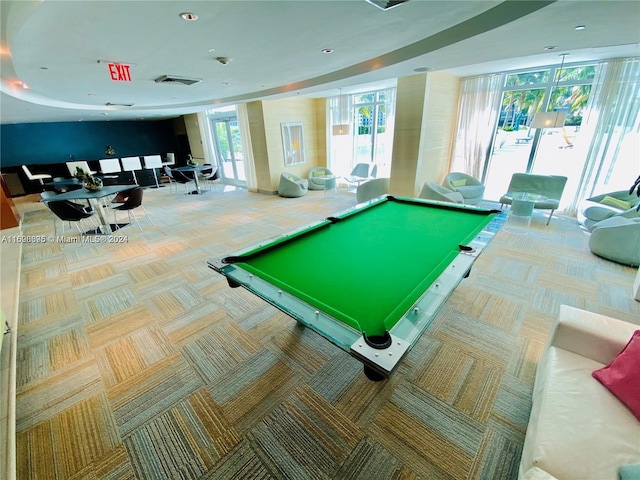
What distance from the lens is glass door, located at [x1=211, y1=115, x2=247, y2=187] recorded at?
28.7 ft

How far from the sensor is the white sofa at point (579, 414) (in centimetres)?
100

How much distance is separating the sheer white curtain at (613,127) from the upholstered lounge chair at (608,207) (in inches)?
13.9

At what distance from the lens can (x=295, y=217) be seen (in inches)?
218

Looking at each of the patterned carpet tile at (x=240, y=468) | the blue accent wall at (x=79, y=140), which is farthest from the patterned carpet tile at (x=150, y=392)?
the blue accent wall at (x=79, y=140)

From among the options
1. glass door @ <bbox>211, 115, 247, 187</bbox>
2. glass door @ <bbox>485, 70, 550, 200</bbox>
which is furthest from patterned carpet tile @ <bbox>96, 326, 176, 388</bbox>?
A: glass door @ <bbox>211, 115, 247, 187</bbox>

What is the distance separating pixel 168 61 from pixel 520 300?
15.4 feet

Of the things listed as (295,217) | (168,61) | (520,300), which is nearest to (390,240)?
(520,300)

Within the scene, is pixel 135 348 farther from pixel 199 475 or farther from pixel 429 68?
pixel 429 68

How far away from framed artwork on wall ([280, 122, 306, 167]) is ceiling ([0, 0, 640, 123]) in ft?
11.5

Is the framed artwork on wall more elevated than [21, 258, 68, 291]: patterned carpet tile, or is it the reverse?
the framed artwork on wall

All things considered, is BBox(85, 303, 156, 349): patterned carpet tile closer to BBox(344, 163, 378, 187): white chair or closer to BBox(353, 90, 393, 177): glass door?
BBox(344, 163, 378, 187): white chair

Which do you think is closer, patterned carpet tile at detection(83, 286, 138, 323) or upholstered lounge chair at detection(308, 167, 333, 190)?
patterned carpet tile at detection(83, 286, 138, 323)

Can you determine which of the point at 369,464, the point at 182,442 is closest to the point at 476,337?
the point at 369,464

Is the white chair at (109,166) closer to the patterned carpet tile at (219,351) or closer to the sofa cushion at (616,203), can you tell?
the patterned carpet tile at (219,351)
